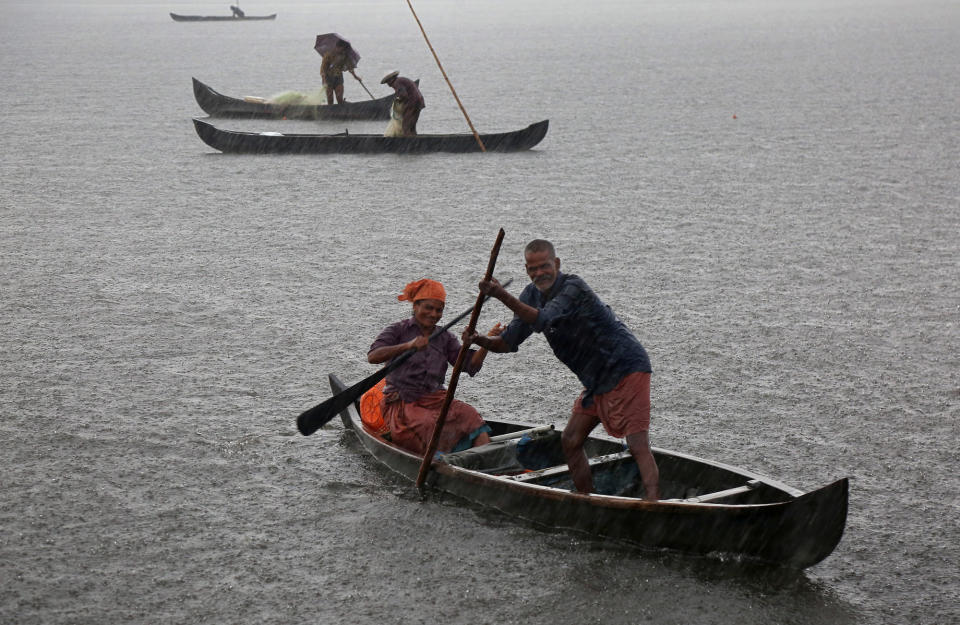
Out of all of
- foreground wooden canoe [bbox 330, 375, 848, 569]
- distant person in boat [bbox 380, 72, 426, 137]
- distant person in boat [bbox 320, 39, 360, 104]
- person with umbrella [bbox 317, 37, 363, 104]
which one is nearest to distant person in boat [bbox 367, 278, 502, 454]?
foreground wooden canoe [bbox 330, 375, 848, 569]

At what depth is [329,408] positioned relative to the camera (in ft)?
25.7

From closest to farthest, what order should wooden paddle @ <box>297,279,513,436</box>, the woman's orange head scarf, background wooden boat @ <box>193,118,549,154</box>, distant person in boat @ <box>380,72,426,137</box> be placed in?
the woman's orange head scarf < wooden paddle @ <box>297,279,513,436</box> < distant person in boat @ <box>380,72,426,137</box> < background wooden boat @ <box>193,118,549,154</box>

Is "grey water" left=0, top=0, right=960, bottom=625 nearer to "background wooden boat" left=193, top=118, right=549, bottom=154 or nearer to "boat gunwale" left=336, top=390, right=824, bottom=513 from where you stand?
"boat gunwale" left=336, top=390, right=824, bottom=513

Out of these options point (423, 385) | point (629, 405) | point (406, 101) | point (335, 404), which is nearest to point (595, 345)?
point (629, 405)

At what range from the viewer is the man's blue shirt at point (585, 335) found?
6.66 metres

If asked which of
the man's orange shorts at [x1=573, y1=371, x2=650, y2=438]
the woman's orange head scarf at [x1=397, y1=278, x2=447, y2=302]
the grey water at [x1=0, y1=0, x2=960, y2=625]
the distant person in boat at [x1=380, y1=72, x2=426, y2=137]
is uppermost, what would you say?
the distant person in boat at [x1=380, y1=72, x2=426, y2=137]

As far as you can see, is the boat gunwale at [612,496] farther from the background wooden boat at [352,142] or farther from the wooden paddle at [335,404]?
the background wooden boat at [352,142]

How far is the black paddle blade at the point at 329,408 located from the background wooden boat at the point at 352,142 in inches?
556

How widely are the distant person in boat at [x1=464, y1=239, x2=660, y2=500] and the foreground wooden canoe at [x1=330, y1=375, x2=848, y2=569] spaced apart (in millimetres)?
276

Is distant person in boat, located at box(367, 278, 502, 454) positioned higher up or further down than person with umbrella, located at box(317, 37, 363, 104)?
further down

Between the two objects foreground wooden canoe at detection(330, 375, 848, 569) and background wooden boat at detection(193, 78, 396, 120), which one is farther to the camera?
background wooden boat at detection(193, 78, 396, 120)

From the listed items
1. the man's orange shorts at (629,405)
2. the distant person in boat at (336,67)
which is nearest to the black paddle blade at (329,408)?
the man's orange shorts at (629,405)

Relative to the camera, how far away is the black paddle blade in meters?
7.73

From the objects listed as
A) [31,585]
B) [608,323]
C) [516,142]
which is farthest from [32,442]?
[516,142]
